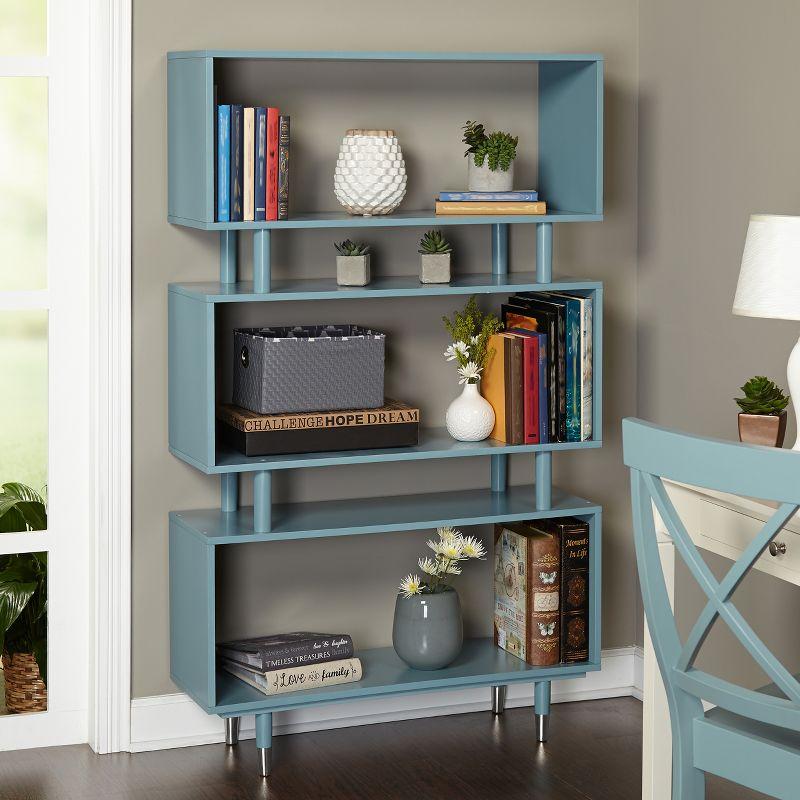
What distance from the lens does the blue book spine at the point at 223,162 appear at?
108 inches

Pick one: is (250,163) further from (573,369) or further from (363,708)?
(363,708)

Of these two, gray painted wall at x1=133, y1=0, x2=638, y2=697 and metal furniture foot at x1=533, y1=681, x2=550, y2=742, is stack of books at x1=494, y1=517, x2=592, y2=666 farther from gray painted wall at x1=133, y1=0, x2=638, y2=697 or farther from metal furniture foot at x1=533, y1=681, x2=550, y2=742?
gray painted wall at x1=133, y1=0, x2=638, y2=697

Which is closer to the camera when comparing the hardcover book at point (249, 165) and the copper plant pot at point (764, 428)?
the copper plant pot at point (764, 428)

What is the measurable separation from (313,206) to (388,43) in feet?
1.44

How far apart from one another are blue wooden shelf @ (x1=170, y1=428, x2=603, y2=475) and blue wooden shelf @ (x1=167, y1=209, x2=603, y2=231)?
1.65ft

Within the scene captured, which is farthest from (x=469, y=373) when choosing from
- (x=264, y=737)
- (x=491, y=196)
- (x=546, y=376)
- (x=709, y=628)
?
(x=709, y=628)

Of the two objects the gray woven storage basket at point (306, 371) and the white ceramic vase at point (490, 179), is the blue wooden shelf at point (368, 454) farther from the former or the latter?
the white ceramic vase at point (490, 179)

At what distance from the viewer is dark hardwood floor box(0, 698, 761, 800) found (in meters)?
2.87

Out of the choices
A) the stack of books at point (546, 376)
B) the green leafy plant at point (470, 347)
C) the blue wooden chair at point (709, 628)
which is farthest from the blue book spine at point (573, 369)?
the blue wooden chair at point (709, 628)

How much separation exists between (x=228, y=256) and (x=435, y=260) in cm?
48

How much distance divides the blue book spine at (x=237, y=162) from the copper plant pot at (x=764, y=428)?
3.73ft

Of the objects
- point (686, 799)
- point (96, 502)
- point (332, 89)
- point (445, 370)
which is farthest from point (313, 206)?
point (686, 799)

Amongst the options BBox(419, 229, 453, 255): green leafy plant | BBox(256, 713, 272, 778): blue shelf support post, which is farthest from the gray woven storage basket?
BBox(256, 713, 272, 778): blue shelf support post

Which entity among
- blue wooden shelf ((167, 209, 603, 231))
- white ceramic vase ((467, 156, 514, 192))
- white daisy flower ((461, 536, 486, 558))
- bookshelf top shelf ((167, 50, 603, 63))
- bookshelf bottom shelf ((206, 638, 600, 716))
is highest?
bookshelf top shelf ((167, 50, 603, 63))
